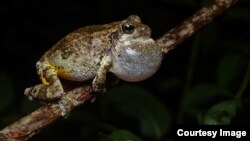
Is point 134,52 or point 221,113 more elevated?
point 134,52

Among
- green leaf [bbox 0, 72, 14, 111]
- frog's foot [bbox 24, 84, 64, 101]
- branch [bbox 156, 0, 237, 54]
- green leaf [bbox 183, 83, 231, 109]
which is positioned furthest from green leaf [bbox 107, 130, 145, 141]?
green leaf [bbox 0, 72, 14, 111]

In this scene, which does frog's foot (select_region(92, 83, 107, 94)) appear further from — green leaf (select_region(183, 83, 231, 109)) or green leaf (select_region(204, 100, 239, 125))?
green leaf (select_region(183, 83, 231, 109))

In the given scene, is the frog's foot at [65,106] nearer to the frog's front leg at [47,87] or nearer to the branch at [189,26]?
the frog's front leg at [47,87]

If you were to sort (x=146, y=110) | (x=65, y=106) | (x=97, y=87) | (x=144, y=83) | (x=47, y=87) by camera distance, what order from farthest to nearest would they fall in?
(x=144, y=83) < (x=146, y=110) < (x=47, y=87) < (x=97, y=87) < (x=65, y=106)

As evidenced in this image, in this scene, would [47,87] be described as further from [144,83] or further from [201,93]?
[144,83]

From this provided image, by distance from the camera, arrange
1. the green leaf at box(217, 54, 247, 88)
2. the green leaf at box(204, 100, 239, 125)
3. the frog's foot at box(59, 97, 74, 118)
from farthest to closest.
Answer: the green leaf at box(217, 54, 247, 88), the green leaf at box(204, 100, 239, 125), the frog's foot at box(59, 97, 74, 118)

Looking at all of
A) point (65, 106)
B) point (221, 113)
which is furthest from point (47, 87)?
point (221, 113)

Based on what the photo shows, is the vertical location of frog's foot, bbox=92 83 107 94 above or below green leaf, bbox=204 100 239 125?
above
